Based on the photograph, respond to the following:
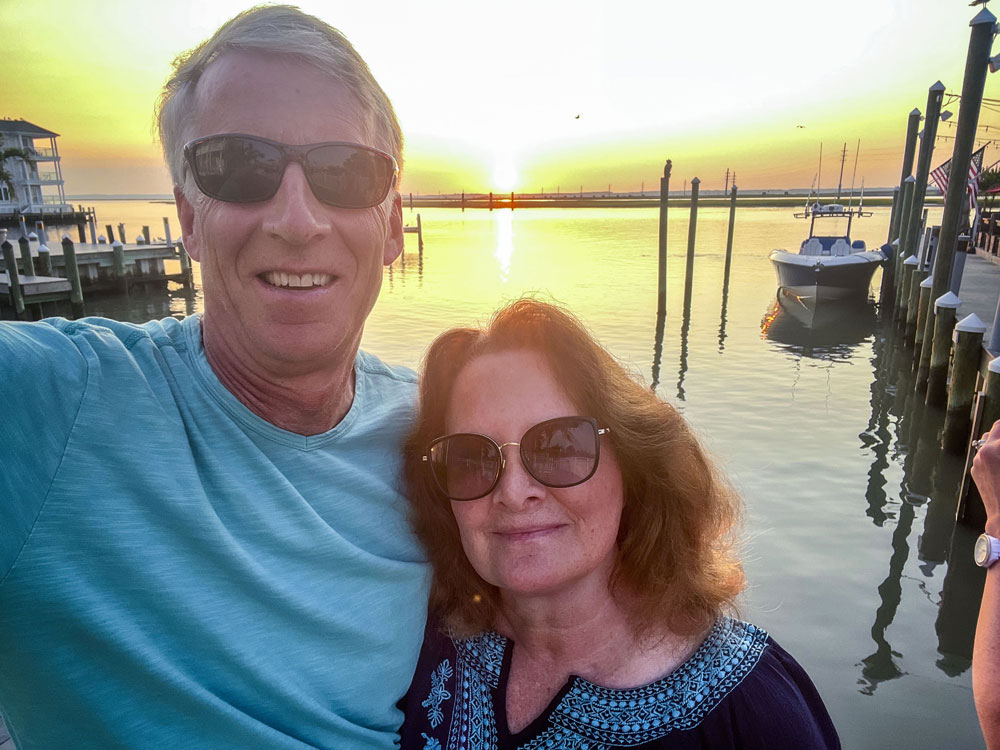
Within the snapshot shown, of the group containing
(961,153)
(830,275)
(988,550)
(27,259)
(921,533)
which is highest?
(961,153)

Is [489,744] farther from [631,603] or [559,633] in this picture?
[631,603]

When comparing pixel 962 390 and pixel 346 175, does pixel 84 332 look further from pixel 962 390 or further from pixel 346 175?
pixel 962 390

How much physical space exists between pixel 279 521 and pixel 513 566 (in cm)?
65

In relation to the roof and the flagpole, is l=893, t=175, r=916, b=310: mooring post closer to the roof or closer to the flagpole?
the flagpole

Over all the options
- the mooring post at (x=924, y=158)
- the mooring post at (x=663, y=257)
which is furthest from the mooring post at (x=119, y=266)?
the mooring post at (x=924, y=158)

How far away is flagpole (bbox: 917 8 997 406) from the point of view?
36.2ft

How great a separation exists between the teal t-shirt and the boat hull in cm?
2146

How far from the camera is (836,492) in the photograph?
800cm

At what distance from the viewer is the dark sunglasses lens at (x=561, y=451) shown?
5.81 feet

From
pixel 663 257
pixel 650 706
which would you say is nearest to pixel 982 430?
pixel 650 706

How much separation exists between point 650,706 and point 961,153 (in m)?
13.4

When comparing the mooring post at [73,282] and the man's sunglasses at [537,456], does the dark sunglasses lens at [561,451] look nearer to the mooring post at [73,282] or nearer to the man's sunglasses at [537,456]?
the man's sunglasses at [537,456]

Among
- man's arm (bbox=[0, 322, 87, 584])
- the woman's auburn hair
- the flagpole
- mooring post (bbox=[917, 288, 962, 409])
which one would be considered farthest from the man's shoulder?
the flagpole

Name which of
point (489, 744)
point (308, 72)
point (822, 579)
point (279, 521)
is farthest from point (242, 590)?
point (822, 579)
